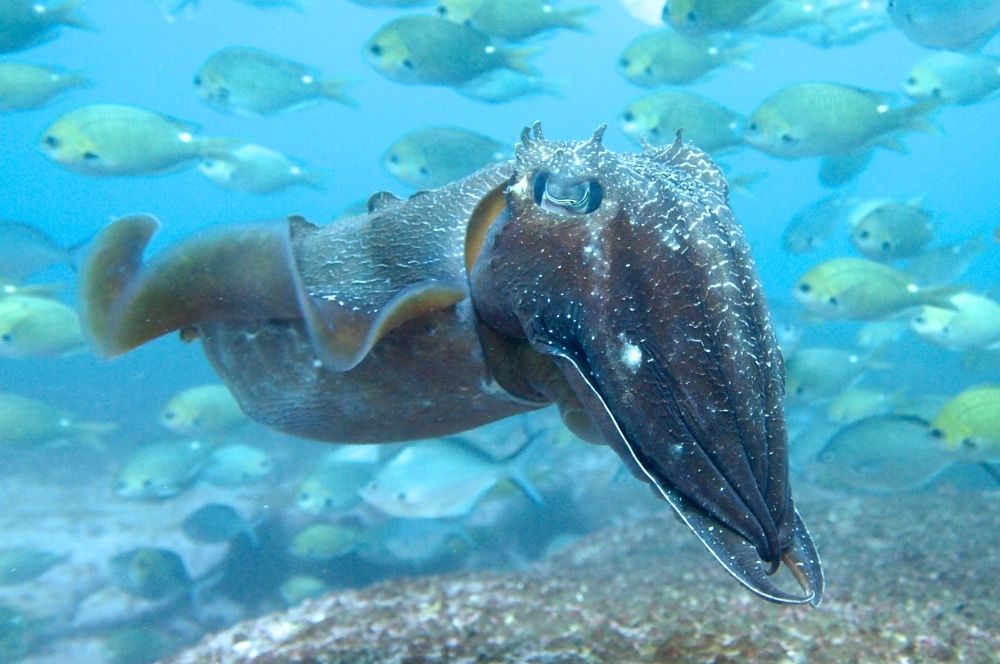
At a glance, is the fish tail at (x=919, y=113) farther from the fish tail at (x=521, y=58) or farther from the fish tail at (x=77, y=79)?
the fish tail at (x=77, y=79)

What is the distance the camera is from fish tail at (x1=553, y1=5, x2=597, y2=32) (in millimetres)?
8758

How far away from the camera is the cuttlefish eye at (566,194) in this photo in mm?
1752

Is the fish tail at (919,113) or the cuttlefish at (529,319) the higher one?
the cuttlefish at (529,319)

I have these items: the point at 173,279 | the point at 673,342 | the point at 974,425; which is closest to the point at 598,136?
the point at 673,342

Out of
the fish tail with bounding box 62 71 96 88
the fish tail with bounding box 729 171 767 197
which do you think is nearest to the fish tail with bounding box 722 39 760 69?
the fish tail with bounding box 729 171 767 197

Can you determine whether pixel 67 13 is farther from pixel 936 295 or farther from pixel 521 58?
pixel 936 295

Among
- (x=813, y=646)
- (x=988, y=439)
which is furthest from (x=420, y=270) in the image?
(x=988, y=439)

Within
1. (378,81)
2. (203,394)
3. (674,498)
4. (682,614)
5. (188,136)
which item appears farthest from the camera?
A: (378,81)

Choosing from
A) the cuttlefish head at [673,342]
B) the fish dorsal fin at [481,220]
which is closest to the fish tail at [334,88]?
the fish dorsal fin at [481,220]

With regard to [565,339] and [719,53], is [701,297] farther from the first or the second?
[719,53]

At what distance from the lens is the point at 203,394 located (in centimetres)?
1004

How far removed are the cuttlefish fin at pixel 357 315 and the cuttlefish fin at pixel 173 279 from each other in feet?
0.36

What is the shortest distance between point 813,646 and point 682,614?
2.43ft

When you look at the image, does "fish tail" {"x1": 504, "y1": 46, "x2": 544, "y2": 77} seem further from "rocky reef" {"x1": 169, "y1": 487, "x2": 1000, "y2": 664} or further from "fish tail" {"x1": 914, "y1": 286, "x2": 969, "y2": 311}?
"rocky reef" {"x1": 169, "y1": 487, "x2": 1000, "y2": 664}
